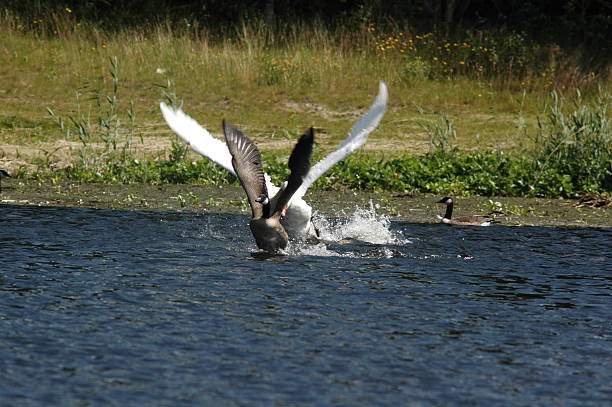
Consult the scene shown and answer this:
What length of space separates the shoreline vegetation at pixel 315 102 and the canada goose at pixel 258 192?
15.9ft

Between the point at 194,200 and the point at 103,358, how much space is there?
781 cm

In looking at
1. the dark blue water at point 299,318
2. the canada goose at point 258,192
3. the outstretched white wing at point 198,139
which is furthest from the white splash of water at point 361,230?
the outstretched white wing at point 198,139

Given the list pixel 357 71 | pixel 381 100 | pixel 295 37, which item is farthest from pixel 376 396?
pixel 295 37

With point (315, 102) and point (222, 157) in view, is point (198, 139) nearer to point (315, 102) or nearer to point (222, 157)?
point (222, 157)

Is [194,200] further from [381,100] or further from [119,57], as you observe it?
[119,57]

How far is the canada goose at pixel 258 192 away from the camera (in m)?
11.4

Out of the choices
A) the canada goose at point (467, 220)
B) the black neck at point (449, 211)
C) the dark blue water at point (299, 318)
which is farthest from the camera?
the black neck at point (449, 211)

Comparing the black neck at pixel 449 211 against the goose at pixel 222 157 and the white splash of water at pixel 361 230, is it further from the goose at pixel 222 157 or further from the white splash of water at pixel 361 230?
the goose at pixel 222 157

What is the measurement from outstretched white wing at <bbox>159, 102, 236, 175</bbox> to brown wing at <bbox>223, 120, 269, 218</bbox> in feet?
2.32

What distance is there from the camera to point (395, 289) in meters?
10.1

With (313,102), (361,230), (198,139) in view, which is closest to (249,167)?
(198,139)

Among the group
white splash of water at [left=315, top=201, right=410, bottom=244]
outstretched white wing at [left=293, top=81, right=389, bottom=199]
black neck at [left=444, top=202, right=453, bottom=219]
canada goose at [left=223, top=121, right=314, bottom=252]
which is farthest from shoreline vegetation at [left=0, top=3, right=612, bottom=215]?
outstretched white wing at [left=293, top=81, right=389, bottom=199]

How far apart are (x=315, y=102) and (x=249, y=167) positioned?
11649 mm

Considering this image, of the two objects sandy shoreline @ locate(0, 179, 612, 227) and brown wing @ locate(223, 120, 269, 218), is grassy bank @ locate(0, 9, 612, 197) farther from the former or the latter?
brown wing @ locate(223, 120, 269, 218)
